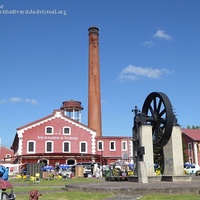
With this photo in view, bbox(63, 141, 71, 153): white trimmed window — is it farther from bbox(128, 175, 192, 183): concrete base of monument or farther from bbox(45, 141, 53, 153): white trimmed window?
bbox(128, 175, 192, 183): concrete base of monument

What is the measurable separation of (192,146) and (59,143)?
2052 cm

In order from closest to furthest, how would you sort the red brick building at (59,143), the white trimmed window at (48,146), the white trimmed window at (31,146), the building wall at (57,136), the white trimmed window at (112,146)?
the red brick building at (59,143) → the white trimmed window at (31,146) → the building wall at (57,136) → the white trimmed window at (48,146) → the white trimmed window at (112,146)

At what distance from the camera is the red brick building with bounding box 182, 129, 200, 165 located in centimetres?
4884

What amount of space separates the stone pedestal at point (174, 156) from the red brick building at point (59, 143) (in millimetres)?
24535

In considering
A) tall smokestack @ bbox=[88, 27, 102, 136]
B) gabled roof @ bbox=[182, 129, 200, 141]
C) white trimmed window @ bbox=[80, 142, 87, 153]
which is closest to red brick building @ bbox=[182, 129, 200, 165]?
gabled roof @ bbox=[182, 129, 200, 141]

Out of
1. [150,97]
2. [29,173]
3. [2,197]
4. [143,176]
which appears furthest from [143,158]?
[29,173]

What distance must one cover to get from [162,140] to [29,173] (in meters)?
16.2

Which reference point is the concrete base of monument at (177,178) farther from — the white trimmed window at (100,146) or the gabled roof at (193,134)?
the gabled roof at (193,134)

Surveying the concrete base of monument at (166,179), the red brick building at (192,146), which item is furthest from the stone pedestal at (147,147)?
the red brick building at (192,146)

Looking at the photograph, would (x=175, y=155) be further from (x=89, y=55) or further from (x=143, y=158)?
(x=89, y=55)

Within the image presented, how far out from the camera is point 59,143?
43.8 meters

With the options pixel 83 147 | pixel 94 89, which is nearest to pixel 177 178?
pixel 83 147

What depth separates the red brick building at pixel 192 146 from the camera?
4884 cm

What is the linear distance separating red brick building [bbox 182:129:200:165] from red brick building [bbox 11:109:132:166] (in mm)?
10347
